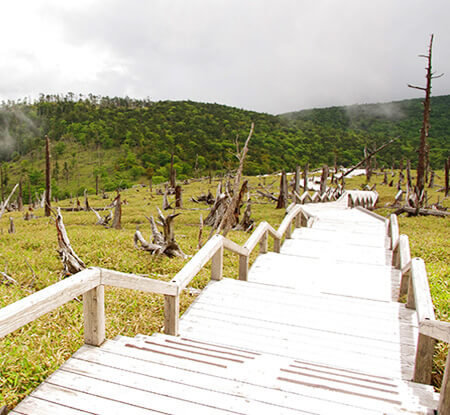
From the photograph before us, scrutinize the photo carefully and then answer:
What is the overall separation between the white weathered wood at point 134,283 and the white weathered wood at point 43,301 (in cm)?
12

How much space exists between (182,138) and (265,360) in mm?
70535

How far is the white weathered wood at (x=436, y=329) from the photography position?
248cm

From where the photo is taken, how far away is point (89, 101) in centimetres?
11450

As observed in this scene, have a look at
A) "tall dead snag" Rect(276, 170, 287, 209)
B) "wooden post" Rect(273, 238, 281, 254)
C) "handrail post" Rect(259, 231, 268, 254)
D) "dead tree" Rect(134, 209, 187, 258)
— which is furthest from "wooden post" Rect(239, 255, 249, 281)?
"tall dead snag" Rect(276, 170, 287, 209)

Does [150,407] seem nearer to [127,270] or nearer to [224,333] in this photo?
[224,333]

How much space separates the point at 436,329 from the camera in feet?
8.54

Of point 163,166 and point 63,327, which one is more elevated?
point 163,166

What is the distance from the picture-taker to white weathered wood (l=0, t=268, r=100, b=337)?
202cm

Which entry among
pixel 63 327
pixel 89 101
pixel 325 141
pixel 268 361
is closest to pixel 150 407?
pixel 268 361

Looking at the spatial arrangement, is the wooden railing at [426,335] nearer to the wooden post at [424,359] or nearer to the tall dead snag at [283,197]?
the wooden post at [424,359]

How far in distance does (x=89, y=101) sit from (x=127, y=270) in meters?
120

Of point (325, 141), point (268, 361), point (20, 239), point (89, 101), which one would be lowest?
point (20, 239)

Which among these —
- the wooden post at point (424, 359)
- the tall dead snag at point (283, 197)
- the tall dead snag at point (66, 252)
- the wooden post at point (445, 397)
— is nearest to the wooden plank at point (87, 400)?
the wooden post at point (445, 397)

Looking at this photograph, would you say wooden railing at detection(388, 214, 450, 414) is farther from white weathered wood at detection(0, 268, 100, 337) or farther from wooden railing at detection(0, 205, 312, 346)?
white weathered wood at detection(0, 268, 100, 337)
